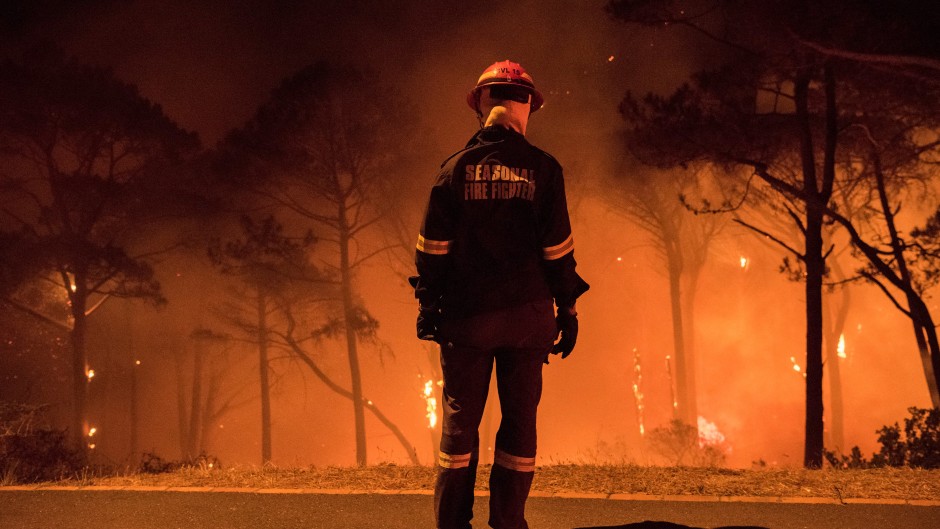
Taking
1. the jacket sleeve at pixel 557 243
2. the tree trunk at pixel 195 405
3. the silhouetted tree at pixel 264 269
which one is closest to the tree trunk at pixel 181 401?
the tree trunk at pixel 195 405

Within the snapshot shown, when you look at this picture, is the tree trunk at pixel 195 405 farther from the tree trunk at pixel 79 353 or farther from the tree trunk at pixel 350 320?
the tree trunk at pixel 350 320

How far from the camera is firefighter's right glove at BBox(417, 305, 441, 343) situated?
3008 mm

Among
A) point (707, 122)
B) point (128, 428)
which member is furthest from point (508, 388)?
point (128, 428)

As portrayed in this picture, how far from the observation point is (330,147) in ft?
68.9

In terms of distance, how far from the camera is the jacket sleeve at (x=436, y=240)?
2951mm

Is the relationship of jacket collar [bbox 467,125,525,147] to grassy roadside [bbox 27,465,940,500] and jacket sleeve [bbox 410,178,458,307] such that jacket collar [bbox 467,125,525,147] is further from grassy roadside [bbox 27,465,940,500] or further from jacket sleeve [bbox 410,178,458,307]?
grassy roadside [bbox 27,465,940,500]

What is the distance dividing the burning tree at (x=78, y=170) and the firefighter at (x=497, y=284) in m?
19.0

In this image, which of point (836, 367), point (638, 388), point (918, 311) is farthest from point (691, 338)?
point (918, 311)

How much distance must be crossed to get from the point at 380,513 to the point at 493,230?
1748mm

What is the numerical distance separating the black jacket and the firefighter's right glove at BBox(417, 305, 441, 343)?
0.03 meters

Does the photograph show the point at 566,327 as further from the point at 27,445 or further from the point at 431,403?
the point at 431,403

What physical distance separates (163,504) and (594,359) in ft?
101

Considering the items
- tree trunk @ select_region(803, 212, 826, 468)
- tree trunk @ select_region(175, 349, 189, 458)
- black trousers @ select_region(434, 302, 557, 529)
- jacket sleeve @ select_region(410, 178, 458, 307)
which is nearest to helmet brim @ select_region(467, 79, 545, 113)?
jacket sleeve @ select_region(410, 178, 458, 307)

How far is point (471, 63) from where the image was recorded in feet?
90.1
